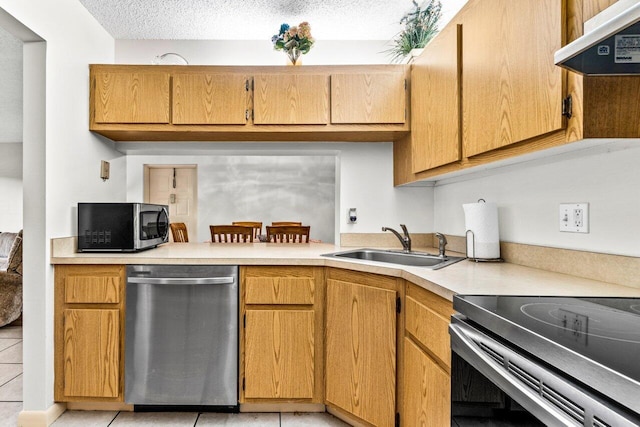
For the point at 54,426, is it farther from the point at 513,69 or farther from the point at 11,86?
the point at 11,86

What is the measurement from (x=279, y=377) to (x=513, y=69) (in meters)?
1.76

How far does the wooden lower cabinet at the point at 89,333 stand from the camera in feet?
6.43

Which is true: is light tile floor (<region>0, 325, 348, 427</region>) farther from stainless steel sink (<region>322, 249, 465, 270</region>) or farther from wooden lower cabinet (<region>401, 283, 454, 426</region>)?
stainless steel sink (<region>322, 249, 465, 270</region>)

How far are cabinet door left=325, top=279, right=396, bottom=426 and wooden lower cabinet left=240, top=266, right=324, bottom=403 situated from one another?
9cm

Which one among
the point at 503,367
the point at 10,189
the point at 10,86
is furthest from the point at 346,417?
the point at 10,189

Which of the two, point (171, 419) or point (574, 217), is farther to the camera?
point (171, 419)

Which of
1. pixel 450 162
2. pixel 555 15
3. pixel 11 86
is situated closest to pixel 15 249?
pixel 11 86

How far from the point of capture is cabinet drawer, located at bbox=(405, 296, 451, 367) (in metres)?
1.24

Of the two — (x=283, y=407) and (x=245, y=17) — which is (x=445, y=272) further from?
(x=245, y=17)

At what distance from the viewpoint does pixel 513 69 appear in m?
1.26

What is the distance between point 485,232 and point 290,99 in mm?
1364

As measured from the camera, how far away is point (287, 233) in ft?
11.4

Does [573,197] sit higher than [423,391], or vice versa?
[573,197]

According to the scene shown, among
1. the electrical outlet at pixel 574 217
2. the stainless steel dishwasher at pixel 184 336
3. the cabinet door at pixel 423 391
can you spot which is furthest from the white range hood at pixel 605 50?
the stainless steel dishwasher at pixel 184 336
